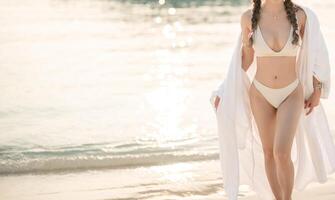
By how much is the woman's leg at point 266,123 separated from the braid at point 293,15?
1.79ft

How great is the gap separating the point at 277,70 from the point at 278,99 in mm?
228

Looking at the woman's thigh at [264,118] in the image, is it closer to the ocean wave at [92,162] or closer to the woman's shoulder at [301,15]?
the woman's shoulder at [301,15]

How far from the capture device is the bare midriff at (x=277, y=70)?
18.7ft

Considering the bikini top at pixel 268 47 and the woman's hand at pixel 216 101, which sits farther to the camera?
the woman's hand at pixel 216 101

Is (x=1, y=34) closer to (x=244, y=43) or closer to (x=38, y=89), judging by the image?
(x=38, y=89)

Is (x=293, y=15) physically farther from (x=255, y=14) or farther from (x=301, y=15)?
(x=255, y=14)

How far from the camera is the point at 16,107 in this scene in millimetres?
14359

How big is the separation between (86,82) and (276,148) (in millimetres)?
11937

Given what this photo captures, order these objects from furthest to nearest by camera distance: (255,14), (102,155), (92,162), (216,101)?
(102,155), (92,162), (216,101), (255,14)

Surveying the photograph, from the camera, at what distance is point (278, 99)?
5.75 m

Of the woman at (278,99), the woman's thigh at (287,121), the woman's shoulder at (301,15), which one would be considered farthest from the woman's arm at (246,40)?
the woman's thigh at (287,121)

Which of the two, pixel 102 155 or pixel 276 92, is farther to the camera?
pixel 102 155

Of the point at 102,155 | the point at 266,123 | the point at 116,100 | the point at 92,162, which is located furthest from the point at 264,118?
the point at 116,100

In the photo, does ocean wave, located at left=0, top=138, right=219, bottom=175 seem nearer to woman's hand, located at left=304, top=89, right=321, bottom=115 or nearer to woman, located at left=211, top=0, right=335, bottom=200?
woman, located at left=211, top=0, right=335, bottom=200
